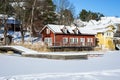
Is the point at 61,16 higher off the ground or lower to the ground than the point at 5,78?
higher

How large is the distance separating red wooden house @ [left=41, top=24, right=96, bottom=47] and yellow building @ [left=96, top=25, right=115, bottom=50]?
4.59 m

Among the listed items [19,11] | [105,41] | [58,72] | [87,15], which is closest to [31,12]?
[19,11]

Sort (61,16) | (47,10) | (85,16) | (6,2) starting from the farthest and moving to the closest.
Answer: (85,16), (61,16), (47,10), (6,2)

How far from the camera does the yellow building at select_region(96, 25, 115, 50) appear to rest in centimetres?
5556

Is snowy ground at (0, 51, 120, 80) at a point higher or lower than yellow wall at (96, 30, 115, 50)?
lower

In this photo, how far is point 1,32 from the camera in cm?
5775

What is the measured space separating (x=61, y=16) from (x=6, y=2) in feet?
75.3

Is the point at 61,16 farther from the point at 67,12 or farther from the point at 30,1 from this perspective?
the point at 30,1

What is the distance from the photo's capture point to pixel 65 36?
4925 centimetres

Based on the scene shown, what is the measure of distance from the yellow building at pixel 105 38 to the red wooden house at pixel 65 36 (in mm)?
4587

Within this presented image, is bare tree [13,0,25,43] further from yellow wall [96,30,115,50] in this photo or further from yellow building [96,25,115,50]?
yellow building [96,25,115,50]

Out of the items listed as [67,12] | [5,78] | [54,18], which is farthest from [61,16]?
[5,78]

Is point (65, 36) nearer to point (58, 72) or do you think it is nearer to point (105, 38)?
point (105, 38)

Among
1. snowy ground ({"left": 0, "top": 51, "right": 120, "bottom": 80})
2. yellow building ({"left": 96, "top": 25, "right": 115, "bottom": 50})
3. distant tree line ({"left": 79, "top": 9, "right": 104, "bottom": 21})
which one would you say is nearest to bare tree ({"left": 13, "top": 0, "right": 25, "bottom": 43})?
yellow building ({"left": 96, "top": 25, "right": 115, "bottom": 50})
